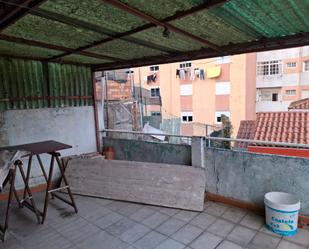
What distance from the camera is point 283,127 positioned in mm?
5734

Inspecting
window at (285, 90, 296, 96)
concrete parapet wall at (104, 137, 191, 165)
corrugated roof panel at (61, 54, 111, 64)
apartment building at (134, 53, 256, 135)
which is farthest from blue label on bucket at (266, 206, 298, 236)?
window at (285, 90, 296, 96)

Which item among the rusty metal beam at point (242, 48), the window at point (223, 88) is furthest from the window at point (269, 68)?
the rusty metal beam at point (242, 48)

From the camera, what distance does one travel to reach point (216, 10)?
201cm

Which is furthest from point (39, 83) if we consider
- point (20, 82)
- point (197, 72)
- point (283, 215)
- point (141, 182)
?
point (197, 72)

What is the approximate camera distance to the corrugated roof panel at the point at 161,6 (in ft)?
6.07

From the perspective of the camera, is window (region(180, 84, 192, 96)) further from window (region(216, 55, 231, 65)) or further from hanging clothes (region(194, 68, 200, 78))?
window (region(216, 55, 231, 65))

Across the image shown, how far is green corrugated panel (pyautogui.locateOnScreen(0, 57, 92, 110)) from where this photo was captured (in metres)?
3.83

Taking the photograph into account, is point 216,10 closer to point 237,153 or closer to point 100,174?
point 237,153

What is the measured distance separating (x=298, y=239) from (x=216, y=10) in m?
2.74

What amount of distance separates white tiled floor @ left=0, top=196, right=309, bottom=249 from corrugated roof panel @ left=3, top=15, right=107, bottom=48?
2.57 metres

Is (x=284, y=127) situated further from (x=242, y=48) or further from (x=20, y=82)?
(x=20, y=82)

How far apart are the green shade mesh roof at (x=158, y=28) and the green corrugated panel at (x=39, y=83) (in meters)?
0.30

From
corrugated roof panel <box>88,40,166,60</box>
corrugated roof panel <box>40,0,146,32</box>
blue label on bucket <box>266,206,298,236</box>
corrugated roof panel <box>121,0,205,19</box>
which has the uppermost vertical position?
corrugated roof panel <box>88,40,166,60</box>

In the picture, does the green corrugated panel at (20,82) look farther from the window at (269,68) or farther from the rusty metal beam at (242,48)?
the window at (269,68)
